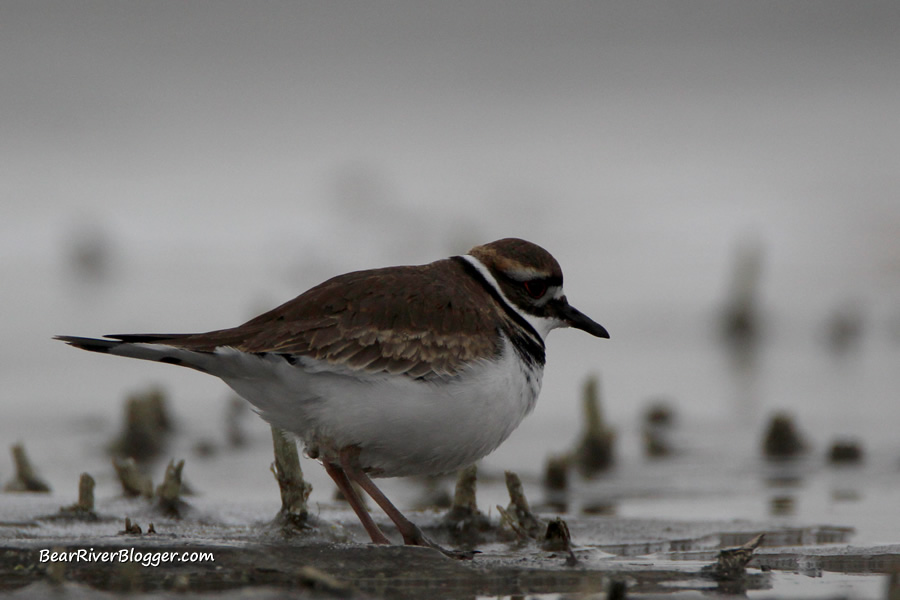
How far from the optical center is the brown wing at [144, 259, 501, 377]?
5.36 m

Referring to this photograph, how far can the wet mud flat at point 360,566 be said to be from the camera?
14.1ft

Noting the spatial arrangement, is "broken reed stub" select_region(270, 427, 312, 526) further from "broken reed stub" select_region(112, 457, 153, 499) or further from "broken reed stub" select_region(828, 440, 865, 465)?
"broken reed stub" select_region(828, 440, 865, 465)

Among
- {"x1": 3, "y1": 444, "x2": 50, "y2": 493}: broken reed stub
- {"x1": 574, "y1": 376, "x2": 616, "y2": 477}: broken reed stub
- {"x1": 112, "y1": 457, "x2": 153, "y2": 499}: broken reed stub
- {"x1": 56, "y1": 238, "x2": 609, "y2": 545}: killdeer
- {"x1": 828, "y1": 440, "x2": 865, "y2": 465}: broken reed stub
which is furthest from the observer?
{"x1": 574, "y1": 376, "x2": 616, "y2": 477}: broken reed stub

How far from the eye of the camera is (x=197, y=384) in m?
11.1

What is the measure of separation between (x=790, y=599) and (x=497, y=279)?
2.47m

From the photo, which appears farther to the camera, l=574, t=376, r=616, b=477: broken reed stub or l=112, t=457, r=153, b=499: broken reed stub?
l=574, t=376, r=616, b=477: broken reed stub

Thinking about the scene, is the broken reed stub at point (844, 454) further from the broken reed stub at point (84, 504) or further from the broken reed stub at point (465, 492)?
the broken reed stub at point (84, 504)

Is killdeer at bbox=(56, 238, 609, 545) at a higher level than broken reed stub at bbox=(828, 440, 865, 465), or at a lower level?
higher

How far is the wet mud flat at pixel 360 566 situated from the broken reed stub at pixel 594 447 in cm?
230

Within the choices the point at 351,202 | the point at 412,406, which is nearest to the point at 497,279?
the point at 412,406

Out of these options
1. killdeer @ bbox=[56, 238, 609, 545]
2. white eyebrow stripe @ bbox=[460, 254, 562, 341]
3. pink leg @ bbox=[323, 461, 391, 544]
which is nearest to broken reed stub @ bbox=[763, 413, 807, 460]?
white eyebrow stripe @ bbox=[460, 254, 562, 341]

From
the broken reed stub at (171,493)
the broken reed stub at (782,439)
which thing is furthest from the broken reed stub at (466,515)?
the broken reed stub at (782,439)

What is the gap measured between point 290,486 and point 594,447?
298 cm

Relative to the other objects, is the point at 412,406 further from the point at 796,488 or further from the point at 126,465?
the point at 796,488
